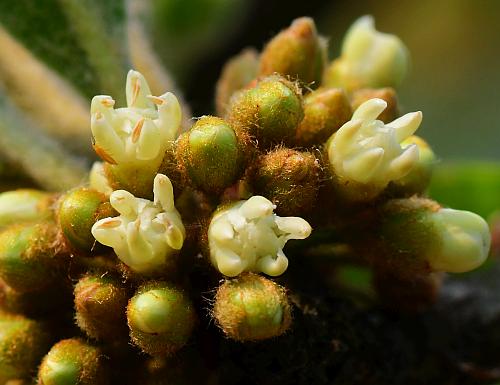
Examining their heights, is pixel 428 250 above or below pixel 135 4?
below

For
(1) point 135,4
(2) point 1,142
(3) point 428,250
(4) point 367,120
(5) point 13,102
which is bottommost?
(3) point 428,250

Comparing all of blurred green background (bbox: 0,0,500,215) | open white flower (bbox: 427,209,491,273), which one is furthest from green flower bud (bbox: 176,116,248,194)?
blurred green background (bbox: 0,0,500,215)

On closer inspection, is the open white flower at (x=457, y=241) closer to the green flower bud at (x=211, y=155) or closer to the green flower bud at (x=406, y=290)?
the green flower bud at (x=406, y=290)

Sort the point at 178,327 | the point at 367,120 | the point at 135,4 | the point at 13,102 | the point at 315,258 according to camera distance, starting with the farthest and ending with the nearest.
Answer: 1. the point at 135,4
2. the point at 13,102
3. the point at 315,258
4. the point at 367,120
5. the point at 178,327

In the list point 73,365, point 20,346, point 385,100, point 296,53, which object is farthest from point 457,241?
point 20,346

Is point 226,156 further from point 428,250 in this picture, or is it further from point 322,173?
point 428,250

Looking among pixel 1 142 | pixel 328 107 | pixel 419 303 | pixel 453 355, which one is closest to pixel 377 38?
pixel 328 107

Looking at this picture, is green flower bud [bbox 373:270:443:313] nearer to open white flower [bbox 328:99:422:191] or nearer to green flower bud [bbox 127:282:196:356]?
open white flower [bbox 328:99:422:191]
